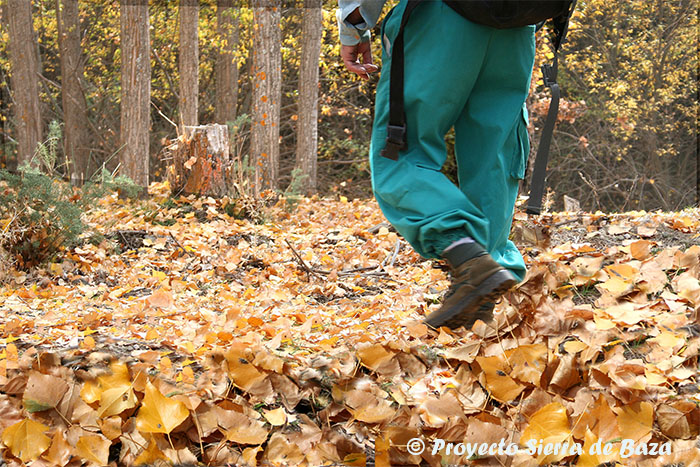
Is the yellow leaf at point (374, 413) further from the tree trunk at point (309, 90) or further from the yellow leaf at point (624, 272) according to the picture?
the tree trunk at point (309, 90)

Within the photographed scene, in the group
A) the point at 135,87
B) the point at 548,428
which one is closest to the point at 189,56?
the point at 135,87

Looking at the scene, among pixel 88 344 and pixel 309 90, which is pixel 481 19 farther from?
pixel 309 90

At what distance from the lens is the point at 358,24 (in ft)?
7.38

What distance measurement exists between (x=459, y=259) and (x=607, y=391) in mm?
561

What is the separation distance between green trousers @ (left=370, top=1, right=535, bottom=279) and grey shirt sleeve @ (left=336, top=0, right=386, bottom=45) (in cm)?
6

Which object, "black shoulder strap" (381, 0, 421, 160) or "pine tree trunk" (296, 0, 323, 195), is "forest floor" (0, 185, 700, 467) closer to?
"black shoulder strap" (381, 0, 421, 160)

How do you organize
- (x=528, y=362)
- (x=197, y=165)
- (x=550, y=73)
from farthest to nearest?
1. (x=197, y=165)
2. (x=550, y=73)
3. (x=528, y=362)

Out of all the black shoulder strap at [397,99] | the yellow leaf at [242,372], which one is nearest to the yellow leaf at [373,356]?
the yellow leaf at [242,372]

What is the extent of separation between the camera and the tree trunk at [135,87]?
9594 millimetres

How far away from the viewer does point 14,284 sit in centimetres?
428

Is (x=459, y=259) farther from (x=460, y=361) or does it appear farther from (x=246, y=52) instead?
(x=246, y=52)

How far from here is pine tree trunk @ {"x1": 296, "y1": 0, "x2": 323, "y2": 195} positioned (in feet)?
36.7

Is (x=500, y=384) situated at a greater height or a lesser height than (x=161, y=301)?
greater

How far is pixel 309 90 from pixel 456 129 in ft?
30.8
